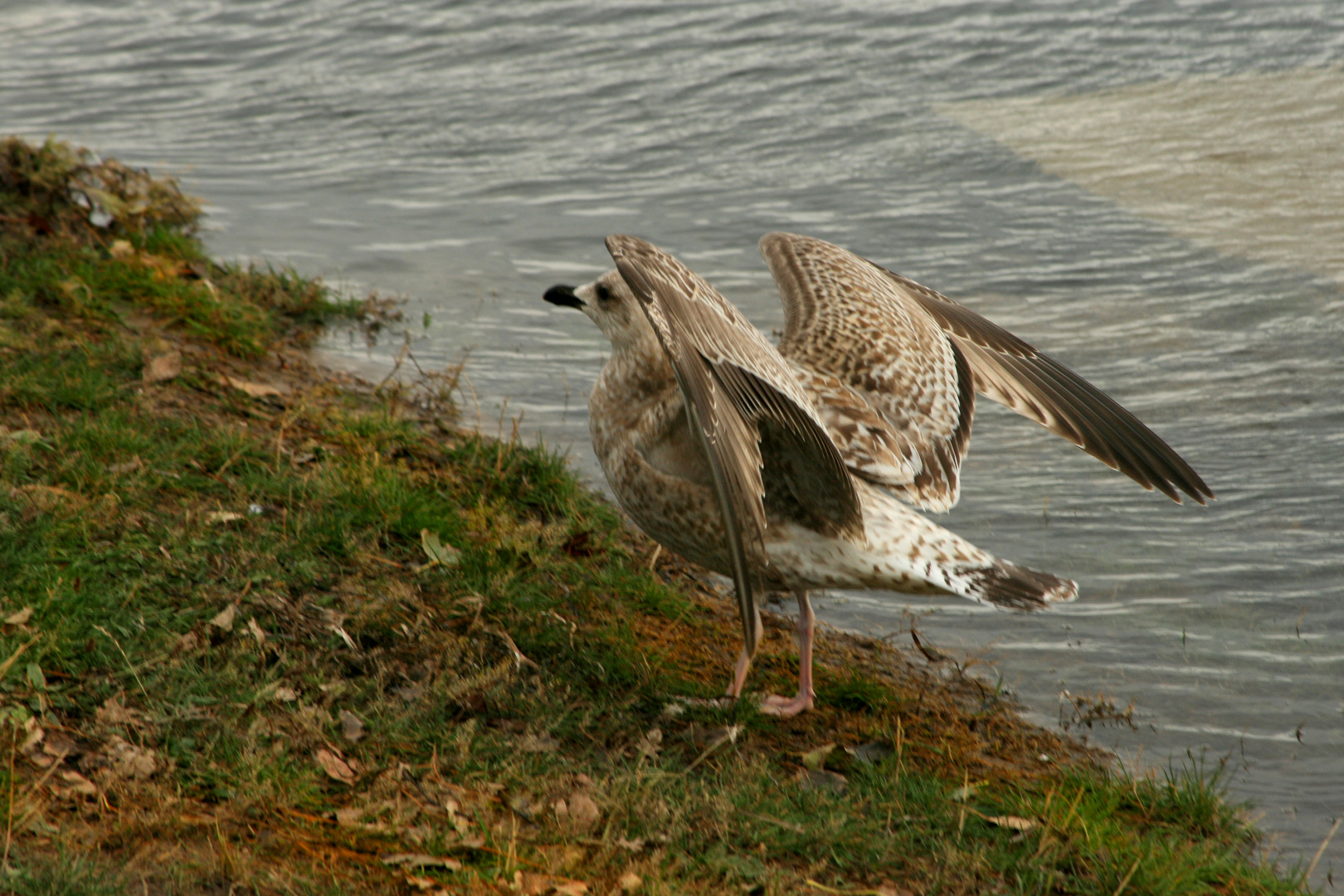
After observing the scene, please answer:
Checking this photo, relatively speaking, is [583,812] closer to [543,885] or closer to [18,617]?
[543,885]

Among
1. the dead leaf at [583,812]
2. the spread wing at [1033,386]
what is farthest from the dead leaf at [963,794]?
the spread wing at [1033,386]

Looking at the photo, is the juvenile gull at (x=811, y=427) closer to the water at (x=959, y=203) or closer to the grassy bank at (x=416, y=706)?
the grassy bank at (x=416, y=706)

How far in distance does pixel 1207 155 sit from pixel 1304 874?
7926 mm

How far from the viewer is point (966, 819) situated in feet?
10.9

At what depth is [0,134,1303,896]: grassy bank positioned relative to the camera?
2.86 meters

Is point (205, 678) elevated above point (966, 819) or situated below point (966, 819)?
above

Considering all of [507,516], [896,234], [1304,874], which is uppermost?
[896,234]

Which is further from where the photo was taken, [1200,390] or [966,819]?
[1200,390]

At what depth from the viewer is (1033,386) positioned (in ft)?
15.0

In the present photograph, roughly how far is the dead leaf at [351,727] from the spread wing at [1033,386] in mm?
2039

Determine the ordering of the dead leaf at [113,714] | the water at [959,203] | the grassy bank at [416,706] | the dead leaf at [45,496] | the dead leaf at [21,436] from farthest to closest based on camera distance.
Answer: the water at [959,203], the dead leaf at [21,436], the dead leaf at [45,496], the dead leaf at [113,714], the grassy bank at [416,706]

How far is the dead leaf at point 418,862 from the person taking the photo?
2.76 metres

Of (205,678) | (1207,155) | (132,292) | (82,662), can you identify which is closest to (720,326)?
(205,678)

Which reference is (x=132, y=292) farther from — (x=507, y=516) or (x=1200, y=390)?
(x=1200, y=390)
